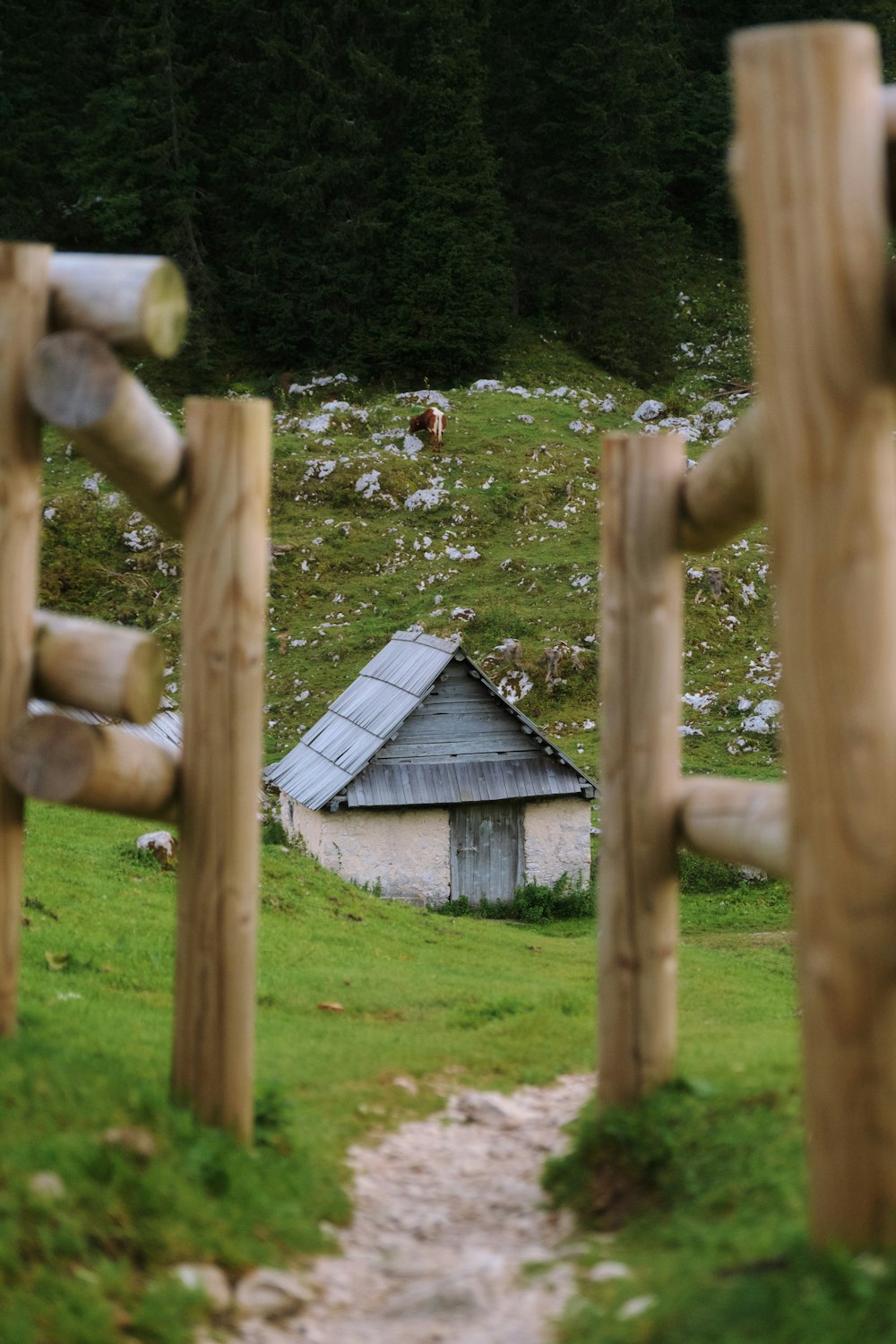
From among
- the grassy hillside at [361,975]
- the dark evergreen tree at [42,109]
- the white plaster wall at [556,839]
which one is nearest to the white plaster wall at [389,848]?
the white plaster wall at [556,839]

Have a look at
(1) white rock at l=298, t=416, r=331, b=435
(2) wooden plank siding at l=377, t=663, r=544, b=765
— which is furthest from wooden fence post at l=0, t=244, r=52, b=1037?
(1) white rock at l=298, t=416, r=331, b=435

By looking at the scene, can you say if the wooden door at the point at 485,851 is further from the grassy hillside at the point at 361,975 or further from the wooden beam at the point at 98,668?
the wooden beam at the point at 98,668

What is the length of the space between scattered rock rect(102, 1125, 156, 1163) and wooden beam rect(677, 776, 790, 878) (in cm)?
203

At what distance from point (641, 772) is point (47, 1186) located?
233 centimetres

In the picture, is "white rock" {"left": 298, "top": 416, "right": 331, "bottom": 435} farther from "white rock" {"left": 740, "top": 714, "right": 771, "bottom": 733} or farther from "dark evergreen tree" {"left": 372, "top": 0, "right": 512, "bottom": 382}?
"white rock" {"left": 740, "top": 714, "right": 771, "bottom": 733}

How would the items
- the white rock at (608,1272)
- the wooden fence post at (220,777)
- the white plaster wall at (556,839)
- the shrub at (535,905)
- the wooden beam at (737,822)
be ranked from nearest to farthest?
the white rock at (608,1272) → the wooden beam at (737,822) → the wooden fence post at (220,777) → the shrub at (535,905) → the white plaster wall at (556,839)

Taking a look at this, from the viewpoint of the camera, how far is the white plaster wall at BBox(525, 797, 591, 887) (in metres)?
20.7

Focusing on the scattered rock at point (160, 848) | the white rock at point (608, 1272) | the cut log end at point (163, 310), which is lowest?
the white rock at point (608, 1272)

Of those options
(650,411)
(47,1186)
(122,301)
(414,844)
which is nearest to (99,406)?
(122,301)

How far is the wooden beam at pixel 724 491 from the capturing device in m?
4.26

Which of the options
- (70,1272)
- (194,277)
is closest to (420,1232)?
(70,1272)

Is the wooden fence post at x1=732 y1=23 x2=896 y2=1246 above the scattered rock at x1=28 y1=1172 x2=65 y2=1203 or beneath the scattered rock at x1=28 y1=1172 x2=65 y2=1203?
above

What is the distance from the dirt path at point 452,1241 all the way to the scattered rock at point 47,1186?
2.10 ft

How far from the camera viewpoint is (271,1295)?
156 inches
